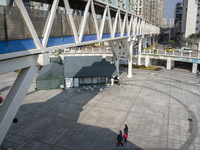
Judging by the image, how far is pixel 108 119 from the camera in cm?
1745

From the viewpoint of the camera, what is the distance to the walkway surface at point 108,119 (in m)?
13.8

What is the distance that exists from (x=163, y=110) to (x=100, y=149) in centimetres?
936

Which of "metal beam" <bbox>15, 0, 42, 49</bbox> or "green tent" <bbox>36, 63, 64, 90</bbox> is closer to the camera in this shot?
"metal beam" <bbox>15, 0, 42, 49</bbox>

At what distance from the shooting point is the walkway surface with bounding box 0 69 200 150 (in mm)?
13780

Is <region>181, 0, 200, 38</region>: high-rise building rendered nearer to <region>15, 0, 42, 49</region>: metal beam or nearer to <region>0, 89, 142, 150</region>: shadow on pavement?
<region>0, 89, 142, 150</region>: shadow on pavement

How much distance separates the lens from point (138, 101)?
22062 mm

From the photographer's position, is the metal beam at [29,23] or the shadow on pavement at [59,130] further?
the shadow on pavement at [59,130]

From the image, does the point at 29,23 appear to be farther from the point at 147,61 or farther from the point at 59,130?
the point at 147,61

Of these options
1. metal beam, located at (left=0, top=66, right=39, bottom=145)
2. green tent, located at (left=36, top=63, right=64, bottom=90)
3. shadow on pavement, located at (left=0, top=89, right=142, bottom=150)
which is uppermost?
metal beam, located at (left=0, top=66, right=39, bottom=145)

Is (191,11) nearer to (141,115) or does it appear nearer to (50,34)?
(141,115)

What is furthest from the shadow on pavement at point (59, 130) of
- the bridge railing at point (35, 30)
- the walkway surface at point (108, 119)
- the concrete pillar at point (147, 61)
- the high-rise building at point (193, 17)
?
the high-rise building at point (193, 17)

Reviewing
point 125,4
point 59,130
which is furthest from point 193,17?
point 59,130

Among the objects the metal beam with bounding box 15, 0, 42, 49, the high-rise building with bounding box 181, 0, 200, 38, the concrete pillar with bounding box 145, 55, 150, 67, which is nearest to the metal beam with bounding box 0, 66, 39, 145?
the metal beam with bounding box 15, 0, 42, 49

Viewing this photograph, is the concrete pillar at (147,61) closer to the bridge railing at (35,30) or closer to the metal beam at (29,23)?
the bridge railing at (35,30)
